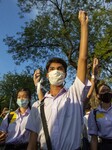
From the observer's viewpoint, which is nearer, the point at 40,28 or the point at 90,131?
the point at 90,131

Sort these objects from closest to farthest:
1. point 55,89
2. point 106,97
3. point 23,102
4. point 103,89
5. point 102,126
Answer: point 55,89 < point 102,126 < point 106,97 < point 103,89 < point 23,102

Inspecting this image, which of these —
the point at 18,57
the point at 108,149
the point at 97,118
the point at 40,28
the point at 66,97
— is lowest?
the point at 108,149

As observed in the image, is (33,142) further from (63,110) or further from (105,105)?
(105,105)

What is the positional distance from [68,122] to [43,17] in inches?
968

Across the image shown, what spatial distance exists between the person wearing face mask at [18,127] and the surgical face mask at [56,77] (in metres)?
2.48

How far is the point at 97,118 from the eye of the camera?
18.0 feet

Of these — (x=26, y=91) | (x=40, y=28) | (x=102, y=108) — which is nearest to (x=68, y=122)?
(x=102, y=108)

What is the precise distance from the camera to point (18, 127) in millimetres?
6414

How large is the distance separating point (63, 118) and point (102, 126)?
6.05ft

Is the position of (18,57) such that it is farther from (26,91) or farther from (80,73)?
(80,73)

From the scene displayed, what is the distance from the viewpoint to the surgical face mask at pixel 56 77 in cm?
391

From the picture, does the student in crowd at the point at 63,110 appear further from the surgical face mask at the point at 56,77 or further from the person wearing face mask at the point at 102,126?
the person wearing face mask at the point at 102,126

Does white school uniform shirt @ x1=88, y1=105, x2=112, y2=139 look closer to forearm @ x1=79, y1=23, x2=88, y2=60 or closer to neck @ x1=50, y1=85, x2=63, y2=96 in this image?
neck @ x1=50, y1=85, x2=63, y2=96

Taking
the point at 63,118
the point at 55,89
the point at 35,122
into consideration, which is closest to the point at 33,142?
the point at 35,122
